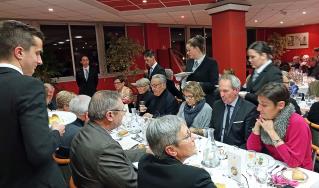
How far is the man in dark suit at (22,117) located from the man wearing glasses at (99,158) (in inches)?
8.4

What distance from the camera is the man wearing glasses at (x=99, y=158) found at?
1.58m

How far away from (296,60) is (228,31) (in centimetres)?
528

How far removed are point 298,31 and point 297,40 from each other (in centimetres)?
48

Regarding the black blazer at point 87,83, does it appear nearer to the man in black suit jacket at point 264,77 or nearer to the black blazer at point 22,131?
the man in black suit jacket at point 264,77

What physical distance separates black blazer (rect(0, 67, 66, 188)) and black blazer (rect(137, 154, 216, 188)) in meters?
0.48

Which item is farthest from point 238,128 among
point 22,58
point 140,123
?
point 22,58

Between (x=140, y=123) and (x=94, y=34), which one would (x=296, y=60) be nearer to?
(x=94, y=34)

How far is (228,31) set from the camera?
6852mm

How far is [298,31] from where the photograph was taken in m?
15.1

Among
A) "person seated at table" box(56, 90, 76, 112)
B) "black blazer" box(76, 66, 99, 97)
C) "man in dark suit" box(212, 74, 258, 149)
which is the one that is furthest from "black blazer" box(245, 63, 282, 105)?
"black blazer" box(76, 66, 99, 97)

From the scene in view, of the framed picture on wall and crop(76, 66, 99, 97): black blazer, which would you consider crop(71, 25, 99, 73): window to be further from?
the framed picture on wall

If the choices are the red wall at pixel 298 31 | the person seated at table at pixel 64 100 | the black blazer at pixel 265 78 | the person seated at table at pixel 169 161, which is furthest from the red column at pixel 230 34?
the red wall at pixel 298 31

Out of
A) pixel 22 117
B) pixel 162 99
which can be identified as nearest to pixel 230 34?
pixel 162 99

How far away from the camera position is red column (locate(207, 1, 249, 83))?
6762mm
